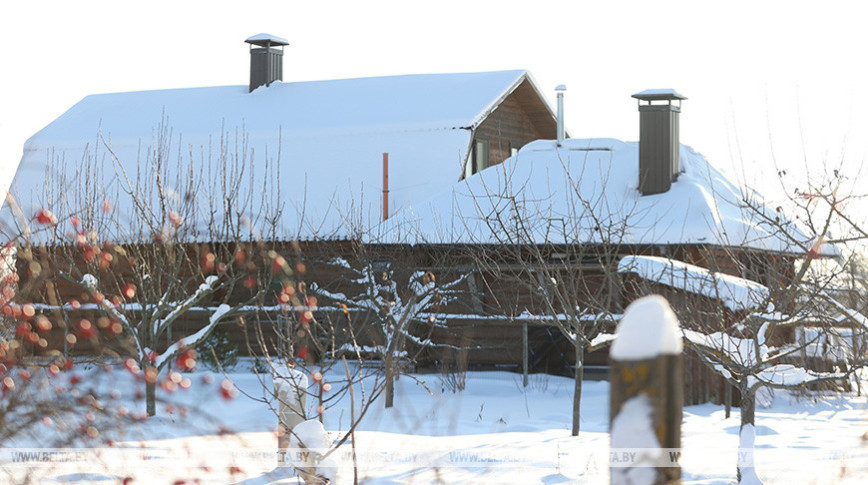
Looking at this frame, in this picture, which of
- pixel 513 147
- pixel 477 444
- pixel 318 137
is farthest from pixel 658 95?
pixel 477 444

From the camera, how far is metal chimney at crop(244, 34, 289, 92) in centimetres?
2453

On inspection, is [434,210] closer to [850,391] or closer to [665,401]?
[850,391]

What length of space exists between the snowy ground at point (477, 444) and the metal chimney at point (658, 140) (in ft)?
13.6

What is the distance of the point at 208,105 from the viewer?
935 inches

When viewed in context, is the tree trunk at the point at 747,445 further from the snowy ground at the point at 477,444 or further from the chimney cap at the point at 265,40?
the chimney cap at the point at 265,40

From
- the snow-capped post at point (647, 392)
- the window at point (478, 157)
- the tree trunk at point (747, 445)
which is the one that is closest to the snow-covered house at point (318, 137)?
the window at point (478, 157)

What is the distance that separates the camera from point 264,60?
24.6 meters

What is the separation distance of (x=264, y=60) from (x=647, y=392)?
930 inches

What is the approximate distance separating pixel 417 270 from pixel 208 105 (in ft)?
35.9

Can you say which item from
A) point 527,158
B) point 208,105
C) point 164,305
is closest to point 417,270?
point 527,158

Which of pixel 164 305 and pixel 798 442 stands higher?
pixel 164 305

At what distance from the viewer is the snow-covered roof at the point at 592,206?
1495 cm

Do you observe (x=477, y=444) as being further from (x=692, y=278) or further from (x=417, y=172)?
(x=417, y=172)

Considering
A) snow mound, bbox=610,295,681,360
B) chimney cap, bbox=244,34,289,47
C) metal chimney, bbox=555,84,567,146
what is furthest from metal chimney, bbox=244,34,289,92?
snow mound, bbox=610,295,681,360
